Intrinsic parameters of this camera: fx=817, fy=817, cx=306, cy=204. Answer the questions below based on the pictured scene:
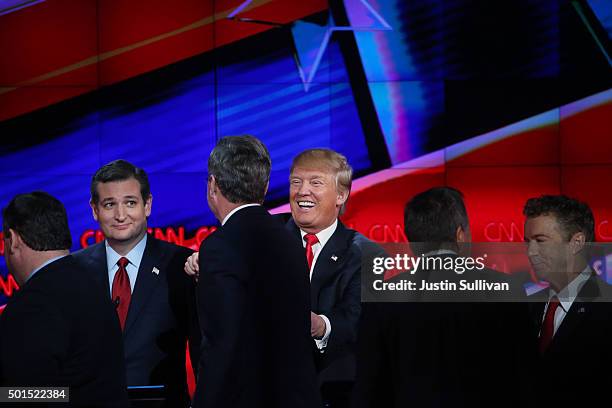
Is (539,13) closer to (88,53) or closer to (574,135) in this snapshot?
(574,135)

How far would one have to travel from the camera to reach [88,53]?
639 centimetres

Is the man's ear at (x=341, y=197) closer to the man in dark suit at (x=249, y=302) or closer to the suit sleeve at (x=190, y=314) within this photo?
the suit sleeve at (x=190, y=314)

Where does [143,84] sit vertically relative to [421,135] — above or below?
above

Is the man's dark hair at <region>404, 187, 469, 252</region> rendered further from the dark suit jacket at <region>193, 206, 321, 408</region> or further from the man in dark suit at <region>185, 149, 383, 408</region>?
the man in dark suit at <region>185, 149, 383, 408</region>

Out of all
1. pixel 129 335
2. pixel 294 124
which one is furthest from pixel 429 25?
pixel 129 335

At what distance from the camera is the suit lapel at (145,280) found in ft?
9.87

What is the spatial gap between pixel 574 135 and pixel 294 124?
220 centimetres

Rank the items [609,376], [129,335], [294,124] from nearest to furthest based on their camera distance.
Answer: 1. [609,376]
2. [129,335]
3. [294,124]

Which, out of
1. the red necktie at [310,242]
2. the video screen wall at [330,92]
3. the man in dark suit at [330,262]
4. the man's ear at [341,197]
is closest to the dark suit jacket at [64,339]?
the man in dark suit at [330,262]

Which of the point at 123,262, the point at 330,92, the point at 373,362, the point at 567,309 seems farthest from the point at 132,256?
the point at 330,92

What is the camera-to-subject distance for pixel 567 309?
8.42 ft

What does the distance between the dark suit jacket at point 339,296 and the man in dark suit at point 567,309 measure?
0.65m

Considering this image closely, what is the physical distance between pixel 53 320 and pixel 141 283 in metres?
0.94

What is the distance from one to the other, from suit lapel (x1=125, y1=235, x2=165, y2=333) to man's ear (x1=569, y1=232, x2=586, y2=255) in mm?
1480
